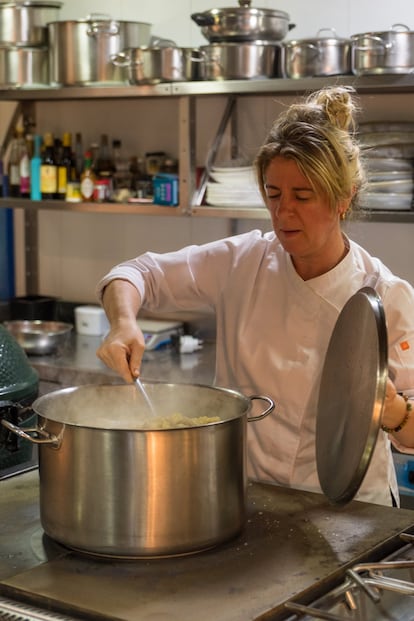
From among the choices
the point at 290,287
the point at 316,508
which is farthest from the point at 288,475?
the point at 290,287

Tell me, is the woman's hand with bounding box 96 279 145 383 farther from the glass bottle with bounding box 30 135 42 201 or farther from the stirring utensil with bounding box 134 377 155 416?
the glass bottle with bounding box 30 135 42 201

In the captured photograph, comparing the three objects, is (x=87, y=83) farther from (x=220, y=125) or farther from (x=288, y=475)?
(x=288, y=475)

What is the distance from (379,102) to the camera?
3570 mm

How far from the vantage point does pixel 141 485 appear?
4.92ft

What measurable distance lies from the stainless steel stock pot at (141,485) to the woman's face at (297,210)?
1.64 feet

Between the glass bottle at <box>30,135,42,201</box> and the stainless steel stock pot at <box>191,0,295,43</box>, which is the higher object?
the stainless steel stock pot at <box>191,0,295,43</box>

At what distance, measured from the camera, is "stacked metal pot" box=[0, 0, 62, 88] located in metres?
3.97

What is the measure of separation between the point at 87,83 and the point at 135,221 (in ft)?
2.14

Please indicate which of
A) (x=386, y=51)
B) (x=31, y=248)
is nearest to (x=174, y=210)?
(x=386, y=51)

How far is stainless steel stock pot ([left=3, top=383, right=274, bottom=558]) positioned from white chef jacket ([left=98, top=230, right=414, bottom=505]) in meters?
0.43

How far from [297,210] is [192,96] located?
67.8 inches

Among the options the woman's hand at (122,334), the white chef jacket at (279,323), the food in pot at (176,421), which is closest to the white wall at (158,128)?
the white chef jacket at (279,323)

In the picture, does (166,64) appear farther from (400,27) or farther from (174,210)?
(400,27)

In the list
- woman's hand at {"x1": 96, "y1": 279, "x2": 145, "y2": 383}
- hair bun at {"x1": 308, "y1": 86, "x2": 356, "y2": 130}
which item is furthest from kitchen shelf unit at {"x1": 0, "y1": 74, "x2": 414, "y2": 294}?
woman's hand at {"x1": 96, "y1": 279, "x2": 145, "y2": 383}
